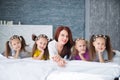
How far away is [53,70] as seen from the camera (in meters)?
1.21

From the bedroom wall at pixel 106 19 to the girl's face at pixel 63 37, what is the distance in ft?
8.36

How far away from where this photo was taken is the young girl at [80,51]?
52.7 inches

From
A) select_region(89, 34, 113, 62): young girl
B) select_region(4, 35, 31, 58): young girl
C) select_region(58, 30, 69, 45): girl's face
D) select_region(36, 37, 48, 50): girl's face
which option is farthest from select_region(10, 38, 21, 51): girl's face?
select_region(89, 34, 113, 62): young girl

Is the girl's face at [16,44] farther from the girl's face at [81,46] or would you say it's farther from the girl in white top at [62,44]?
the girl's face at [81,46]

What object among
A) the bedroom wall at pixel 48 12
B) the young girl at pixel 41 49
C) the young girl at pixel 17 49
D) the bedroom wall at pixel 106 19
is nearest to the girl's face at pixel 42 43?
the young girl at pixel 41 49

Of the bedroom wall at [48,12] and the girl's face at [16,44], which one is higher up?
the bedroom wall at [48,12]

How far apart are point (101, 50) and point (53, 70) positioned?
0.79 feet

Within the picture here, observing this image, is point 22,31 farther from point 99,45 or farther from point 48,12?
point 99,45

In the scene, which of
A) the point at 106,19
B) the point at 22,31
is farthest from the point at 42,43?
the point at 22,31

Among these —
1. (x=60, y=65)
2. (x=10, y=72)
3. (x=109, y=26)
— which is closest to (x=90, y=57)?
(x=60, y=65)

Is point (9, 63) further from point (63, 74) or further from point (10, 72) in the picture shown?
point (63, 74)

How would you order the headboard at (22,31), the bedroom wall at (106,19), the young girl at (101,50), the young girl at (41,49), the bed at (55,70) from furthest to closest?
1. the headboard at (22,31)
2. the bedroom wall at (106,19)
3. the young girl at (41,49)
4. the young girl at (101,50)
5. the bed at (55,70)

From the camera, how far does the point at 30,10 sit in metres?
4.34

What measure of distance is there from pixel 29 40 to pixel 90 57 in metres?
2.85
